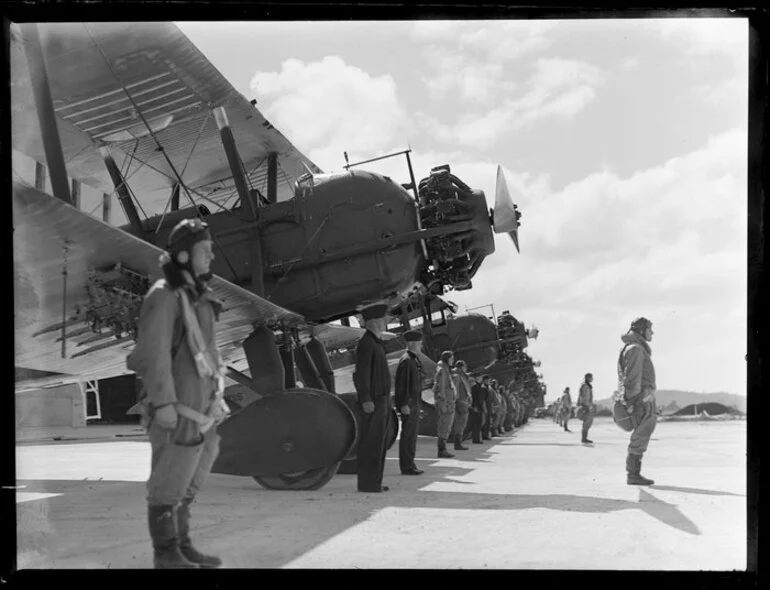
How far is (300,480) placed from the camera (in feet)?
24.1

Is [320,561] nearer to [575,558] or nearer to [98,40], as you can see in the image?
[575,558]

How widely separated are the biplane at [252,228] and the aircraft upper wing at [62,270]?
Result: 1.5 inches

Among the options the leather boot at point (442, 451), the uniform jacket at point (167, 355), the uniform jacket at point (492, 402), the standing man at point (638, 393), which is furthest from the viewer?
the uniform jacket at point (492, 402)

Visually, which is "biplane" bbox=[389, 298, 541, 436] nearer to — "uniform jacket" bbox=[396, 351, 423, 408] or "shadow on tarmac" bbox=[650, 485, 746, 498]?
"uniform jacket" bbox=[396, 351, 423, 408]

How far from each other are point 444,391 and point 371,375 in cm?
580

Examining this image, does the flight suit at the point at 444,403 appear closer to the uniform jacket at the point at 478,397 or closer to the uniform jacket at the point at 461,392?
the uniform jacket at the point at 461,392

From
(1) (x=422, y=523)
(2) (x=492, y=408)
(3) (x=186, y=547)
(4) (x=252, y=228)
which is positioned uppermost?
(4) (x=252, y=228)

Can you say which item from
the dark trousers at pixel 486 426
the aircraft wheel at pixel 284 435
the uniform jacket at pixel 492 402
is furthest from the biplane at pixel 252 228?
the uniform jacket at pixel 492 402

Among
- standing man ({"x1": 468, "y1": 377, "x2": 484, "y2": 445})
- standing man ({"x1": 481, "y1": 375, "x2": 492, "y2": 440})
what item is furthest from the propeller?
standing man ({"x1": 481, "y1": 375, "x2": 492, "y2": 440})

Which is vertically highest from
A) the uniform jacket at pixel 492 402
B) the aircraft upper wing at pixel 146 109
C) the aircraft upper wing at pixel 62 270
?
the aircraft upper wing at pixel 146 109

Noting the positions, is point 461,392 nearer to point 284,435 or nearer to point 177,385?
point 284,435

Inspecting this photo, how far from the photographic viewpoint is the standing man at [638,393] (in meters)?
7.69

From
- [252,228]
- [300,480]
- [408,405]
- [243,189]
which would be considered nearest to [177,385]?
[300,480]

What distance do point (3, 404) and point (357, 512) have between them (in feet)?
8.60
